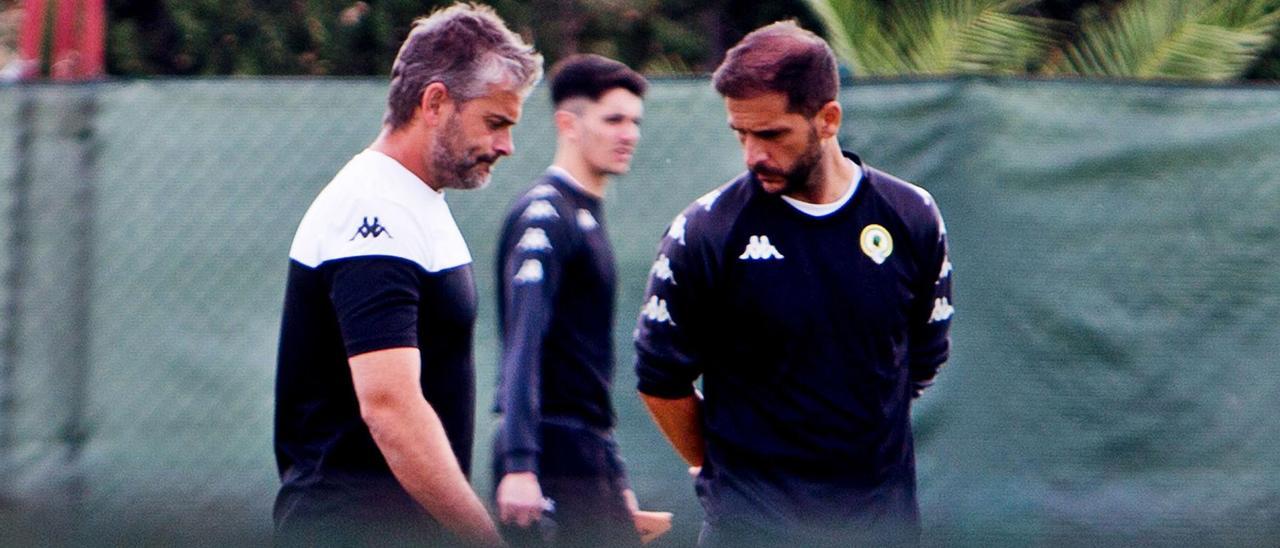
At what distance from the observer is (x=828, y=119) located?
3.26 meters

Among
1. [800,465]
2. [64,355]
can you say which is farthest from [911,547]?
[64,355]

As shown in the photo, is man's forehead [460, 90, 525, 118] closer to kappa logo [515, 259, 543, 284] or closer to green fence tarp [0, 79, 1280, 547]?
kappa logo [515, 259, 543, 284]

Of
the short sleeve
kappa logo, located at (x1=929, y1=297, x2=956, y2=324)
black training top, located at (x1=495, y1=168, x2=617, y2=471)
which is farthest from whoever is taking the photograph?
black training top, located at (x1=495, y1=168, x2=617, y2=471)

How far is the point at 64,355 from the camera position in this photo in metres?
5.48

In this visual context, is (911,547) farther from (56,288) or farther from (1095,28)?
(1095,28)

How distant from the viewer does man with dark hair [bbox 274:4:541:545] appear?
2.92m

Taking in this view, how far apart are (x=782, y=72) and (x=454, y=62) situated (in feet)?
2.14

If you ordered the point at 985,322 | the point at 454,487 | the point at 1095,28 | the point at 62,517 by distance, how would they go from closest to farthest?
the point at 62,517, the point at 454,487, the point at 985,322, the point at 1095,28

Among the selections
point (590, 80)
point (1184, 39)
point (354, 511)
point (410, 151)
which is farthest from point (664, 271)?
point (1184, 39)

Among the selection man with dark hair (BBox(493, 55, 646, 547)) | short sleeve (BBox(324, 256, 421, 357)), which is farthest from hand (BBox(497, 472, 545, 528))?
short sleeve (BBox(324, 256, 421, 357))

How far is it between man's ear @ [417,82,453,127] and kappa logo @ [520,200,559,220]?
929 mm

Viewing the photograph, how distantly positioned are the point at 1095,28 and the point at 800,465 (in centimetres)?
571

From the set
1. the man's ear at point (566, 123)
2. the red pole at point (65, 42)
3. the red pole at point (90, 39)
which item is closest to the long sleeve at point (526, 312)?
the man's ear at point (566, 123)

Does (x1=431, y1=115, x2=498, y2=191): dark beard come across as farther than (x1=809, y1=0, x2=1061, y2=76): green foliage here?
No
